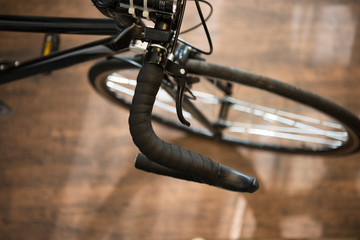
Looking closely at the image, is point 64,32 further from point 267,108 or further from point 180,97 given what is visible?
point 267,108

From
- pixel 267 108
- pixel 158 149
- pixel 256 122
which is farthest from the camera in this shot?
pixel 256 122

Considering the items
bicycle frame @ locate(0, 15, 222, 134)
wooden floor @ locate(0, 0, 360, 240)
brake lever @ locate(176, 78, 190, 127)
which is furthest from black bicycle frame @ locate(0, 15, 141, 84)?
wooden floor @ locate(0, 0, 360, 240)

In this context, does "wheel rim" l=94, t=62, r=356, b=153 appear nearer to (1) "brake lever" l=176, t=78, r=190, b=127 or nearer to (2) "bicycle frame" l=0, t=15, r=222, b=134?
(2) "bicycle frame" l=0, t=15, r=222, b=134

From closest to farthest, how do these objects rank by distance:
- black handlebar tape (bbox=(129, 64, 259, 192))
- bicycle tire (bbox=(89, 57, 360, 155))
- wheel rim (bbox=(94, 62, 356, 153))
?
1. black handlebar tape (bbox=(129, 64, 259, 192))
2. bicycle tire (bbox=(89, 57, 360, 155))
3. wheel rim (bbox=(94, 62, 356, 153))

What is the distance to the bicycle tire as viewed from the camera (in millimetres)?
682

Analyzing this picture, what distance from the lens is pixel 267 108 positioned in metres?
1.21

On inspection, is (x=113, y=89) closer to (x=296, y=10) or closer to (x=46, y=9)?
(x=46, y=9)

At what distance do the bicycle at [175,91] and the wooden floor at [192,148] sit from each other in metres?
0.11

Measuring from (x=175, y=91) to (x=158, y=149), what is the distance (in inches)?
13.7

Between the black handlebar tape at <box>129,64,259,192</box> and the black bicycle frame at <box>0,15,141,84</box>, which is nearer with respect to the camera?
the black handlebar tape at <box>129,64,259,192</box>

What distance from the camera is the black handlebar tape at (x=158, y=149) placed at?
0.46 metres

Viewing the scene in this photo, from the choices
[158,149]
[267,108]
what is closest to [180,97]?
[158,149]

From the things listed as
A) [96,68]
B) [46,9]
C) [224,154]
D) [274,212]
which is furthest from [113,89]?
[274,212]

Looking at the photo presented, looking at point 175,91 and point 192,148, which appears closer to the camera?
point 175,91
